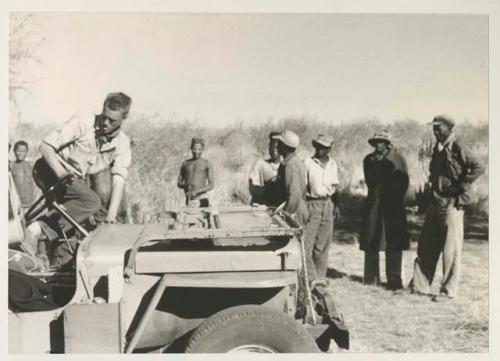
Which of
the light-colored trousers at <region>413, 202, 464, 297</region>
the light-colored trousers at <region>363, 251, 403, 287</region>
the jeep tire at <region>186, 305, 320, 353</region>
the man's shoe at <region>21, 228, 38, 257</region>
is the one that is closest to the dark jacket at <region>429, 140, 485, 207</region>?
the light-colored trousers at <region>413, 202, 464, 297</region>

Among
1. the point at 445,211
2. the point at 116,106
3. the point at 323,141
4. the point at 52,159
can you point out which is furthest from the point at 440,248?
the point at 52,159

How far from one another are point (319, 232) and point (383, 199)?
0.67 meters

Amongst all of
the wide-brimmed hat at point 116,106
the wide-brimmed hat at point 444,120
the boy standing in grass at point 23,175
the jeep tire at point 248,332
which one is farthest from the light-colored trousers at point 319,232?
the boy standing in grass at point 23,175

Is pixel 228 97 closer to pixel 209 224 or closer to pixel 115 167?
pixel 115 167

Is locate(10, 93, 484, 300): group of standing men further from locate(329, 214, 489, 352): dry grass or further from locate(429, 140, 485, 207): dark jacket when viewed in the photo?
locate(329, 214, 489, 352): dry grass

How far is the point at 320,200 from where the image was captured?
552 centimetres

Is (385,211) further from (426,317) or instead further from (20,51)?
(20,51)

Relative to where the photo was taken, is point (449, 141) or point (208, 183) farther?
point (208, 183)

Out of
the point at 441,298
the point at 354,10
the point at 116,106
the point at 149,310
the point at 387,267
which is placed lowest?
the point at 441,298

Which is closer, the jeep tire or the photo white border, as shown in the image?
the jeep tire

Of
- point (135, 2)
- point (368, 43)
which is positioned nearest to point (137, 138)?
point (135, 2)

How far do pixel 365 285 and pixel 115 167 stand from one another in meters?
2.46

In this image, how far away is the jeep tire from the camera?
11.2 feet

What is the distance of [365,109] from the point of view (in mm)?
5230
